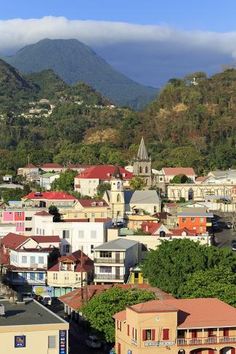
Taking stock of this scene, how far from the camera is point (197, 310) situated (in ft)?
89.4

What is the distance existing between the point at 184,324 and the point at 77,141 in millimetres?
83973

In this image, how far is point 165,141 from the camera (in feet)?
327

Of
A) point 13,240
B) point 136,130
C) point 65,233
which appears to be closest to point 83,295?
point 65,233

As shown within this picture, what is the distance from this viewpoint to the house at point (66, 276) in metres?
38.3

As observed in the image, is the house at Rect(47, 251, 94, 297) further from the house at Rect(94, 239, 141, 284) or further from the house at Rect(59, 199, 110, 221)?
the house at Rect(59, 199, 110, 221)

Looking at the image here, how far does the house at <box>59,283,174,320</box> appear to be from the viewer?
106 ft

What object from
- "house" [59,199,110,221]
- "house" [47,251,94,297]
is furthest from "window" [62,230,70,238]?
"house" [59,199,110,221]

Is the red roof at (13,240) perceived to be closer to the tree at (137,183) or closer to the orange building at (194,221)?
the orange building at (194,221)

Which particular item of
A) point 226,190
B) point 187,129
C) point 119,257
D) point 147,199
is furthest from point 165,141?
point 119,257

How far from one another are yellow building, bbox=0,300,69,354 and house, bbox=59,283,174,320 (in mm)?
6876

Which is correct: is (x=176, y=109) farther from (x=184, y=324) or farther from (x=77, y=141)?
(x=184, y=324)

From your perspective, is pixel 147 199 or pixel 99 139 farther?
pixel 99 139

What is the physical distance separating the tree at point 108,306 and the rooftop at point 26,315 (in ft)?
8.97

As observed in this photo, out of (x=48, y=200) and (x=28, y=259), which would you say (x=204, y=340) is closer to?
(x=28, y=259)
